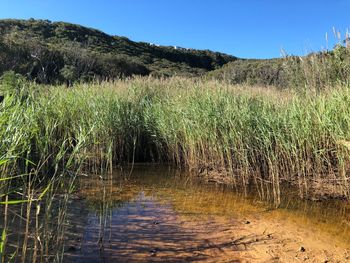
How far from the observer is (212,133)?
633 centimetres

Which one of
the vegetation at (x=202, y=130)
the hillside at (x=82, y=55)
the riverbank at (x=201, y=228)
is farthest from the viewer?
the hillside at (x=82, y=55)

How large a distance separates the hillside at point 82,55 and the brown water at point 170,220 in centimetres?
1329

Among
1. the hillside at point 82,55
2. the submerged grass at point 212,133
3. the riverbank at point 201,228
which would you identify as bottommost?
the riverbank at point 201,228

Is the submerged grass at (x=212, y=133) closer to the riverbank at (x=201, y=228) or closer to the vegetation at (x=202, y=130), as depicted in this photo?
the vegetation at (x=202, y=130)

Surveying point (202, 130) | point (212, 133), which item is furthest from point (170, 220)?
point (202, 130)

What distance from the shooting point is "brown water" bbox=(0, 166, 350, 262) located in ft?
11.1

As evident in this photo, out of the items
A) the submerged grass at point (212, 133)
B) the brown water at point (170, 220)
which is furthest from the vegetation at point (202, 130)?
the brown water at point (170, 220)

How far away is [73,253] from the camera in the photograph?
3.25 metres

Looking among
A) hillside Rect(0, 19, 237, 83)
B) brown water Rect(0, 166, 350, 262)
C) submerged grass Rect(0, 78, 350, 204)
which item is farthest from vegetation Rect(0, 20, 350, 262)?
hillside Rect(0, 19, 237, 83)

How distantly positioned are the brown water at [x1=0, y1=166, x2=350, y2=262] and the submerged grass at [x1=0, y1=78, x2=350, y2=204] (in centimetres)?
43

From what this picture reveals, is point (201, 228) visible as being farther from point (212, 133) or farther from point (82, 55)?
point (82, 55)

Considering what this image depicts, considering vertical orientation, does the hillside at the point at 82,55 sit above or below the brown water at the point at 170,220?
above

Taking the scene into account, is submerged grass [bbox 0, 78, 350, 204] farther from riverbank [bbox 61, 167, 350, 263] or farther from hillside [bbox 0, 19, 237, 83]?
hillside [bbox 0, 19, 237, 83]

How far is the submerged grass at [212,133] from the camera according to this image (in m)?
5.08
